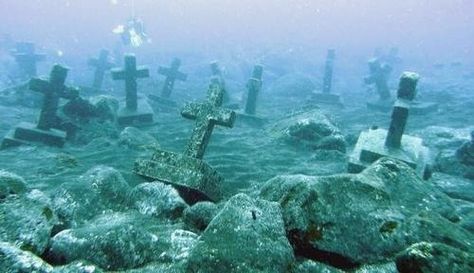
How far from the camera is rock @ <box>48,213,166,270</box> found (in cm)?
296

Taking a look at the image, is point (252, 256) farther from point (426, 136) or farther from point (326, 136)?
point (426, 136)

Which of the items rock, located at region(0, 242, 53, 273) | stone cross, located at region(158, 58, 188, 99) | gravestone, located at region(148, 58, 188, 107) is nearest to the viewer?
rock, located at region(0, 242, 53, 273)

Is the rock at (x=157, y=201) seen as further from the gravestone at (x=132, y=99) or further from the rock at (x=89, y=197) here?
the gravestone at (x=132, y=99)

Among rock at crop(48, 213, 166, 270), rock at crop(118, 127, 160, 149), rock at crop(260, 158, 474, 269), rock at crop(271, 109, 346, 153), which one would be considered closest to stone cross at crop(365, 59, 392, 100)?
rock at crop(271, 109, 346, 153)

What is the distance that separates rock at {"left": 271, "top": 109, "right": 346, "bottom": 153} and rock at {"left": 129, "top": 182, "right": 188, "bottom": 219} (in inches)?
210

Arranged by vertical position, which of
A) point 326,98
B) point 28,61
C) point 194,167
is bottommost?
point 194,167

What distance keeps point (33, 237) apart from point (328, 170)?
18.2 ft

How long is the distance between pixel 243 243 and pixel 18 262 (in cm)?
147

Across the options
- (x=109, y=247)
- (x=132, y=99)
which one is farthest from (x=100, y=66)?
(x=109, y=247)

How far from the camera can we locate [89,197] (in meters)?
4.22

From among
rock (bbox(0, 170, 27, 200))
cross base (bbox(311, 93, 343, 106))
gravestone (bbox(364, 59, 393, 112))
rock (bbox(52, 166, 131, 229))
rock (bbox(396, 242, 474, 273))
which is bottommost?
rock (bbox(52, 166, 131, 229))

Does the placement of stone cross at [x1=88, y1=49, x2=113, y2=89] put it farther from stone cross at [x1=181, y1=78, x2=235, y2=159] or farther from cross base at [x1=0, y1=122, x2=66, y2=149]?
stone cross at [x1=181, y1=78, x2=235, y2=159]

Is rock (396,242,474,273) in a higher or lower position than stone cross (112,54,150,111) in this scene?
lower

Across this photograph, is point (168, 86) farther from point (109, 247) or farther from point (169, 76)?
point (109, 247)
